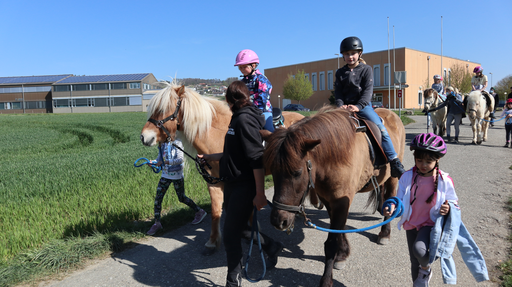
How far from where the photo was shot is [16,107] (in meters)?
78.2

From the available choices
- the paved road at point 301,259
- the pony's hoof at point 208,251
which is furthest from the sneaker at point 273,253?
the pony's hoof at point 208,251

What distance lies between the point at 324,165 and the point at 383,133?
4.70 feet

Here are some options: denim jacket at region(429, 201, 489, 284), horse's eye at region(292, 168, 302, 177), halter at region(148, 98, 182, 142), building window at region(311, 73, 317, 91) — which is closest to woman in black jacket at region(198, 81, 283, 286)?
horse's eye at region(292, 168, 302, 177)

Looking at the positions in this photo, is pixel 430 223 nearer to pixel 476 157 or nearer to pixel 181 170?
pixel 181 170

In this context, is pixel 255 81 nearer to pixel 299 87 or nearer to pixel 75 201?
pixel 75 201

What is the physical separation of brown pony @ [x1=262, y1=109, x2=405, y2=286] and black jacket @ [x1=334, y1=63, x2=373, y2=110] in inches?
32.6

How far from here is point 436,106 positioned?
13.2 meters

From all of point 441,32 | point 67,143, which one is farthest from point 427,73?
point 67,143

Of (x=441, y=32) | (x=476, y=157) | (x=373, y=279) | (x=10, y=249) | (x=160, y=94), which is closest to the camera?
(x=373, y=279)

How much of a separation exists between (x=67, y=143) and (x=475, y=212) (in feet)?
60.7

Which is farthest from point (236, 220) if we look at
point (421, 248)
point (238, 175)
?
point (421, 248)

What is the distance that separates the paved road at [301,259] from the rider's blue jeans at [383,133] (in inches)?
51.4

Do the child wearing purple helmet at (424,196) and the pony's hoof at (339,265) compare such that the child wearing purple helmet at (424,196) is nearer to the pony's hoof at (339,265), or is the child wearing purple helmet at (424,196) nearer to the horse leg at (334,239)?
the horse leg at (334,239)

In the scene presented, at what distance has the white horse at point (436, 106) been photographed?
516 inches
